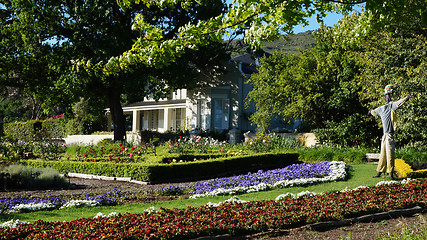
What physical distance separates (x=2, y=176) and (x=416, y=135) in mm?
13997

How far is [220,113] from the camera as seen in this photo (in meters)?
26.3

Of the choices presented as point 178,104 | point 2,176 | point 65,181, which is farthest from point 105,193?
point 178,104

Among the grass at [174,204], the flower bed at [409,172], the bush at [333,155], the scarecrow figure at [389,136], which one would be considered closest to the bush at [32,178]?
the grass at [174,204]

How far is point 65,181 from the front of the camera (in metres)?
10.7

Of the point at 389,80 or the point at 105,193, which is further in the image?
the point at 389,80

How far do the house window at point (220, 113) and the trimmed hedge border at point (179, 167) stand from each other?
36.8 ft

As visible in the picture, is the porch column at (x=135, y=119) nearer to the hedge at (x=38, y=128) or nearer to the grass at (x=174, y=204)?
the hedge at (x=38, y=128)

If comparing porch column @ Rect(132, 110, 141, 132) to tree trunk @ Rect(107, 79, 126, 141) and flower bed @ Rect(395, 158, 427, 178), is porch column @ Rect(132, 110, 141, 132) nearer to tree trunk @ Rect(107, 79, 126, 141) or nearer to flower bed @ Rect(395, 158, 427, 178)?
tree trunk @ Rect(107, 79, 126, 141)

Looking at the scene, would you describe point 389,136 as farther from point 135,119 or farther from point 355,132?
point 135,119

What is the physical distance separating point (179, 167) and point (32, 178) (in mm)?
4183

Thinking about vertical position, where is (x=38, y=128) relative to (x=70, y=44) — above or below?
below

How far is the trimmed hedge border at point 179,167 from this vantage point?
1138cm

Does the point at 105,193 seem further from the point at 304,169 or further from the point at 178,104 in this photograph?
the point at 178,104

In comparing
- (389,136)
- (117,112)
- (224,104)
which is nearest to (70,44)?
(117,112)
